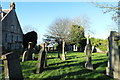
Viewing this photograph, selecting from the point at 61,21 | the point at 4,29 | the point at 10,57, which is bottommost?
the point at 10,57

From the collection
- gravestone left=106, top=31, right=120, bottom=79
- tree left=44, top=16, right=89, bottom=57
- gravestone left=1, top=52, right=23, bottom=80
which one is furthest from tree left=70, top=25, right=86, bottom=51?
gravestone left=1, top=52, right=23, bottom=80

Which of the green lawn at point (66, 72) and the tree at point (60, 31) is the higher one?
the tree at point (60, 31)

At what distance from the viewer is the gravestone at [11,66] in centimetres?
510

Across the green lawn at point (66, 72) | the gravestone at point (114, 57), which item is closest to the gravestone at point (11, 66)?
the green lawn at point (66, 72)

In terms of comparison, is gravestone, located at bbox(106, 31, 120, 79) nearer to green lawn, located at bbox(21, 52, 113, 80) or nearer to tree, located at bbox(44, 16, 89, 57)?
green lawn, located at bbox(21, 52, 113, 80)

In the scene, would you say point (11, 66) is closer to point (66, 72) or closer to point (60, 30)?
point (66, 72)

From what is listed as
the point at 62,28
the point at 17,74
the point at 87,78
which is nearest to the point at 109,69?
the point at 87,78

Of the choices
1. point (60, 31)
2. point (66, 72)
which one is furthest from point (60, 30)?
point (66, 72)

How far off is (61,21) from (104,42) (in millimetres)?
20626

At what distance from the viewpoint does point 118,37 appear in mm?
7199

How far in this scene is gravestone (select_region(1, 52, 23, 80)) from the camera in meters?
5.10

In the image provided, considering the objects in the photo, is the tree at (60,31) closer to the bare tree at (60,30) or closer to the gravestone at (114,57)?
the bare tree at (60,30)

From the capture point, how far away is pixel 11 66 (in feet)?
17.3

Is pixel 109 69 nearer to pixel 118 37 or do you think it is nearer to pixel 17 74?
pixel 118 37
